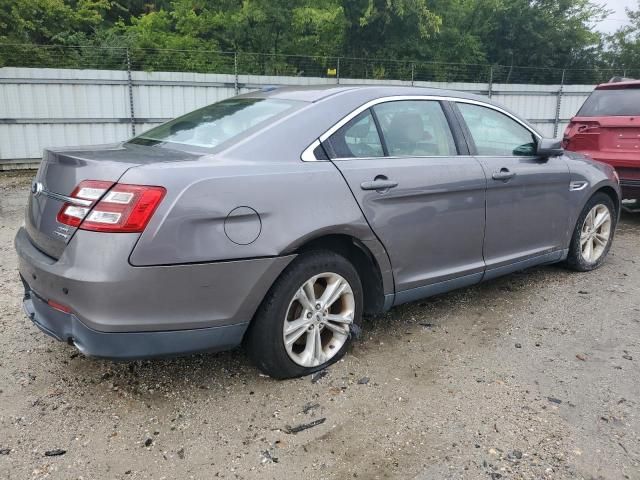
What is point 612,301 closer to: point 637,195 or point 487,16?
point 637,195

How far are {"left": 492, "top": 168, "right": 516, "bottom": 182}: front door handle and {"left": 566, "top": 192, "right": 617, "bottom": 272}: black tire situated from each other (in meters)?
1.17

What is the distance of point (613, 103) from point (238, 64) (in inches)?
406

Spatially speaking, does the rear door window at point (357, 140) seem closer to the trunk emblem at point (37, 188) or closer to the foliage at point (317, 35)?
the trunk emblem at point (37, 188)

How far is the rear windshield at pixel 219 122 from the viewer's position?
2988 mm

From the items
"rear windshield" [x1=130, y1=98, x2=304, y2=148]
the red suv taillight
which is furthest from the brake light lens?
"rear windshield" [x1=130, y1=98, x2=304, y2=148]

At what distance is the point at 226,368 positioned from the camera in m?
3.13

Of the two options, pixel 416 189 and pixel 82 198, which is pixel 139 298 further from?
pixel 416 189

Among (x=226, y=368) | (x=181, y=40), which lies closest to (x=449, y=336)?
(x=226, y=368)

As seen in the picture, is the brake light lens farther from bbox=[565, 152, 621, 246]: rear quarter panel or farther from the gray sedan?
bbox=[565, 152, 621, 246]: rear quarter panel

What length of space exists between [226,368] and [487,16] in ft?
78.1

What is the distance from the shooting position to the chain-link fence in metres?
12.4

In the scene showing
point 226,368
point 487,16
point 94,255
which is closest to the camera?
point 94,255

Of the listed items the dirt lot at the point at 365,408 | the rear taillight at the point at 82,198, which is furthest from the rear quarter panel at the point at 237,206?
the dirt lot at the point at 365,408

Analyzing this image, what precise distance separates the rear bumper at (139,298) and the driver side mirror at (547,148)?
239cm
